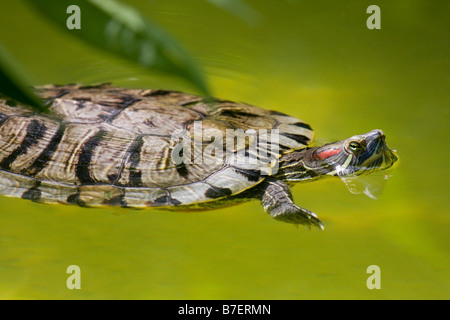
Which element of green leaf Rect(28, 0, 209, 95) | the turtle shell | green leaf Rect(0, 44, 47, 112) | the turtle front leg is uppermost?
the turtle shell

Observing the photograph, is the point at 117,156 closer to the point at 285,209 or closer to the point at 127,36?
the point at 285,209

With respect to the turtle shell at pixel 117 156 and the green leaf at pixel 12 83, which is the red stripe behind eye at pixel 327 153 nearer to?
the turtle shell at pixel 117 156

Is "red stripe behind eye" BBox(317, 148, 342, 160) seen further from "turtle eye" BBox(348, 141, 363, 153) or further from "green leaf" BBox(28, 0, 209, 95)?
"green leaf" BBox(28, 0, 209, 95)

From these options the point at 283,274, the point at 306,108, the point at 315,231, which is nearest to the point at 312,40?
the point at 306,108

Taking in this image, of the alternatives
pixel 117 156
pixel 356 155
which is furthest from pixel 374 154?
pixel 117 156

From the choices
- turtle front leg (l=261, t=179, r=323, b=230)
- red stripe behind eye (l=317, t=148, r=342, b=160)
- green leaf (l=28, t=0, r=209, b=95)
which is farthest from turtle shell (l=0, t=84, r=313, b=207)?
green leaf (l=28, t=0, r=209, b=95)
